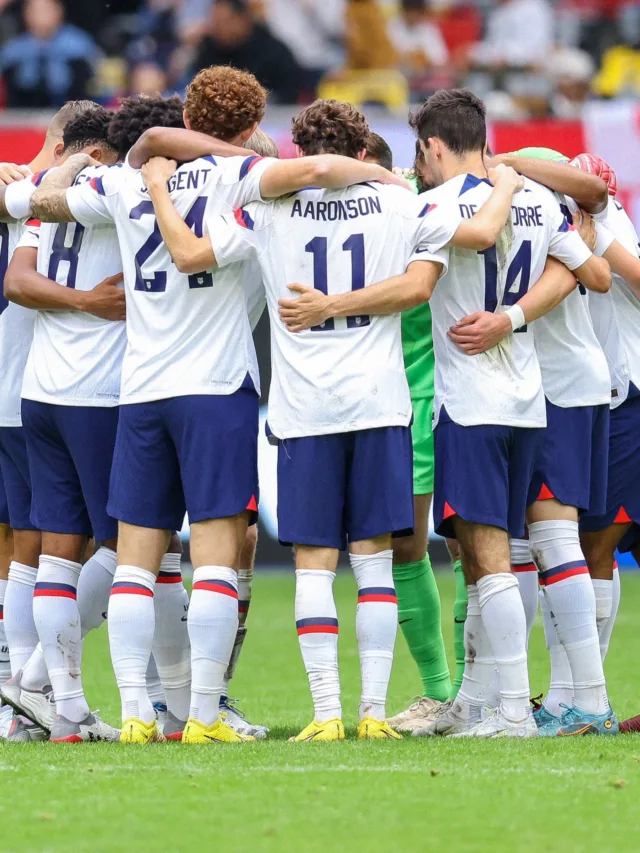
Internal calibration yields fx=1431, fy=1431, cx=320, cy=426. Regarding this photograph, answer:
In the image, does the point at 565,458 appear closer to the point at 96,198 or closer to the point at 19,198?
the point at 96,198

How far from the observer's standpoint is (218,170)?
17.5ft

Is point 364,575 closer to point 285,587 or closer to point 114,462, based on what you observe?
point 114,462

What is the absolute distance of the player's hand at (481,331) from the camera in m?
5.32

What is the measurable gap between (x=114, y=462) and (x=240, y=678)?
266cm

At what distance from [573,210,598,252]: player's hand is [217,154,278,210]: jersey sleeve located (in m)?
1.32

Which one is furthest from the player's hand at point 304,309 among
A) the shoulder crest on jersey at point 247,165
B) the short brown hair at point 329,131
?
the short brown hair at point 329,131

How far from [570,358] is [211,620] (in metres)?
1.76

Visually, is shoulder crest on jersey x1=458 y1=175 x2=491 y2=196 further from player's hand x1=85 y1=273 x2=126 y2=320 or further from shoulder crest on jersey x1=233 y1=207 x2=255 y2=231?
player's hand x1=85 y1=273 x2=126 y2=320

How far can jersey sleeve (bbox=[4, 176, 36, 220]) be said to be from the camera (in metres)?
5.77

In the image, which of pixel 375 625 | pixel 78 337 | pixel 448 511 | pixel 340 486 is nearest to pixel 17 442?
pixel 78 337

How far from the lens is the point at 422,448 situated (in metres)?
6.27

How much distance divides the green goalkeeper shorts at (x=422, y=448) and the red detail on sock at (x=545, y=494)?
78 cm

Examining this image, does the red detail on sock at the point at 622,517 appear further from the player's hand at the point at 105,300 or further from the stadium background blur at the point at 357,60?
the stadium background blur at the point at 357,60

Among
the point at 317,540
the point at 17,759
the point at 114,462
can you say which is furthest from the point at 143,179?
the point at 17,759
